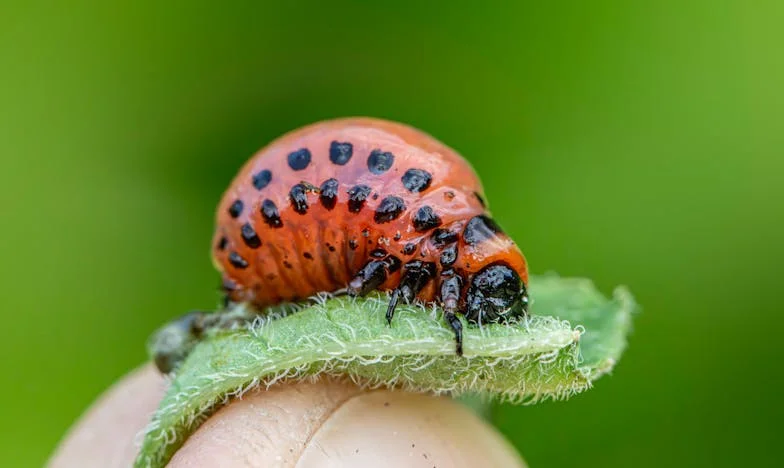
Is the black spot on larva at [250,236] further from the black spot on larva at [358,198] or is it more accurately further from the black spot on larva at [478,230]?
the black spot on larva at [478,230]

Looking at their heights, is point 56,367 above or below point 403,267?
below

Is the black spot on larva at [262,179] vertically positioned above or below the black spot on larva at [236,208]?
above

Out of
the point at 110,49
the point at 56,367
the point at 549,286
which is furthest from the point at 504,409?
the point at 110,49

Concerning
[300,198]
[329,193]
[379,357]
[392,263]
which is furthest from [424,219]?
[379,357]

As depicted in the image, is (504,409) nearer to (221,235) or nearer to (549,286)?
(549,286)

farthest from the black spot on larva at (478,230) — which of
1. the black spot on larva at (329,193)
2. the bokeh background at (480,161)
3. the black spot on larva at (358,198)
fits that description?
the bokeh background at (480,161)
